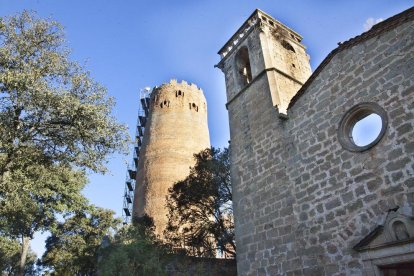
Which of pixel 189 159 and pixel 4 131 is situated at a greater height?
pixel 189 159

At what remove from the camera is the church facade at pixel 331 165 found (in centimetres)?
612

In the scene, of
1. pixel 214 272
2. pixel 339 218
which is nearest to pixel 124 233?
pixel 214 272

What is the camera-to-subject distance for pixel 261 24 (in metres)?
11.7

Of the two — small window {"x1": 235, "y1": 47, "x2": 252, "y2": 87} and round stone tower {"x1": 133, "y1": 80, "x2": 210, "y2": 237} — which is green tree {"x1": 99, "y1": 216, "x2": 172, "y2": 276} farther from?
round stone tower {"x1": 133, "y1": 80, "x2": 210, "y2": 237}

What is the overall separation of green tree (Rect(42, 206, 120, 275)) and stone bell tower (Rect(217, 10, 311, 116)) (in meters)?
12.5

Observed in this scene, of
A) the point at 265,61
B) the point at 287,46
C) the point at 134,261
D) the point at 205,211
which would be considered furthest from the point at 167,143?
the point at 134,261

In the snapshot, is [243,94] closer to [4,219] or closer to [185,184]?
[185,184]

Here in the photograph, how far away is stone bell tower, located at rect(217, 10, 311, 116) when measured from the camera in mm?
10328

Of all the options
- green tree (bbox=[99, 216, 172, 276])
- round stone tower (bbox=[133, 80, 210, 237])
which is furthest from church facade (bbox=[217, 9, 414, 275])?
round stone tower (bbox=[133, 80, 210, 237])

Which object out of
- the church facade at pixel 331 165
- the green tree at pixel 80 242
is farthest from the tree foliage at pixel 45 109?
the green tree at pixel 80 242

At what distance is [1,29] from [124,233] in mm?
7891

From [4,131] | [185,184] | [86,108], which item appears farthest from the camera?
[185,184]

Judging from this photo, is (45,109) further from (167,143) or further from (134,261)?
(167,143)

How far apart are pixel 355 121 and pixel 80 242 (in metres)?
19.7
